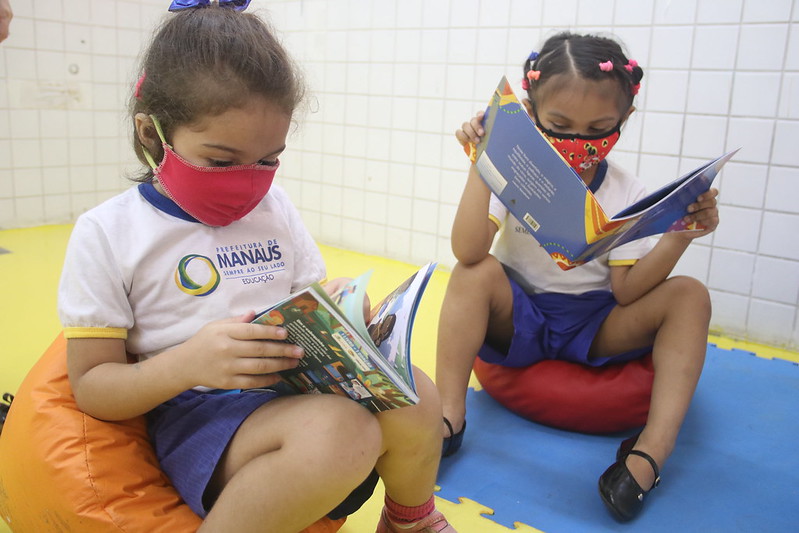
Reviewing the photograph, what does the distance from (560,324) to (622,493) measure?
406 mm

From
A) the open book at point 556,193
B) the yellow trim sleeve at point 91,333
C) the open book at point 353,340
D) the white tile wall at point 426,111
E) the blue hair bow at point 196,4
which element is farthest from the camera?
the white tile wall at point 426,111

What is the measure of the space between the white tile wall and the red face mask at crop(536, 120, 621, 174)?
60 cm

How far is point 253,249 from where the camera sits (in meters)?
1.04

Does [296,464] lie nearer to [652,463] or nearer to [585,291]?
[652,463]

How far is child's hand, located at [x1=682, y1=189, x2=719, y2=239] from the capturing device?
127 cm

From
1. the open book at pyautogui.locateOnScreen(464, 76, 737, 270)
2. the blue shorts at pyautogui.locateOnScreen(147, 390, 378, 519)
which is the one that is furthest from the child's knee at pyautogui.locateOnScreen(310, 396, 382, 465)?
the open book at pyautogui.locateOnScreen(464, 76, 737, 270)

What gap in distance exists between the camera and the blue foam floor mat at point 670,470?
4.05 feet

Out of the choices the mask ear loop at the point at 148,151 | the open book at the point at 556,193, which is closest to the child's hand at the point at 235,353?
the mask ear loop at the point at 148,151

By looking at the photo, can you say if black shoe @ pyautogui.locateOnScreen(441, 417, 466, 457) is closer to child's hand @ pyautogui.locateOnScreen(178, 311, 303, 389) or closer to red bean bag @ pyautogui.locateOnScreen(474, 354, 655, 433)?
red bean bag @ pyautogui.locateOnScreen(474, 354, 655, 433)

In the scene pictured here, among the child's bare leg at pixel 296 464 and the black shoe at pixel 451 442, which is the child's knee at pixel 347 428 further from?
the black shoe at pixel 451 442

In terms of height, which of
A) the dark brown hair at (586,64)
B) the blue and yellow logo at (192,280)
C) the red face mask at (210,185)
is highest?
the dark brown hair at (586,64)

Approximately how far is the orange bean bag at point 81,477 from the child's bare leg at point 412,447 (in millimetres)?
110

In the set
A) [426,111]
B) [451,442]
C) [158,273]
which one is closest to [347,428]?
[158,273]

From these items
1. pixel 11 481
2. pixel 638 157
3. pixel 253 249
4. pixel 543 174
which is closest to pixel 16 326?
pixel 11 481
